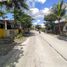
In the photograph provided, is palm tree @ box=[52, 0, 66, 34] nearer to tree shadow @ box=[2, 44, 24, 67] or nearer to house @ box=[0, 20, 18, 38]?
house @ box=[0, 20, 18, 38]

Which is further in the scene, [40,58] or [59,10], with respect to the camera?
[59,10]

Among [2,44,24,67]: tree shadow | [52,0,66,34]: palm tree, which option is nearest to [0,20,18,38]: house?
[52,0,66,34]: palm tree

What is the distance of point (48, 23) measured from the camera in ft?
222

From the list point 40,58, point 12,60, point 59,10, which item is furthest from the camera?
point 59,10

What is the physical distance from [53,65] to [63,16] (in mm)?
34515

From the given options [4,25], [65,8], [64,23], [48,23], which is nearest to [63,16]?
[65,8]

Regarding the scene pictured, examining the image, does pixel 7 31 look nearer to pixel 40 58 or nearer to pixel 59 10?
pixel 59 10

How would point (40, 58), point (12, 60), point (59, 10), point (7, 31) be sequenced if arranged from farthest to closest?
1. point (59, 10)
2. point (7, 31)
3. point (40, 58)
4. point (12, 60)

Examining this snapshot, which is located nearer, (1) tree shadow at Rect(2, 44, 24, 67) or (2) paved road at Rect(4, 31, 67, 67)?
(2) paved road at Rect(4, 31, 67, 67)

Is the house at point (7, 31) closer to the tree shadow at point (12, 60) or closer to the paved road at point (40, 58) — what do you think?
the paved road at point (40, 58)

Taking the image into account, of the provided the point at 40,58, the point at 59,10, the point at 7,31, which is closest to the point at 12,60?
the point at 40,58

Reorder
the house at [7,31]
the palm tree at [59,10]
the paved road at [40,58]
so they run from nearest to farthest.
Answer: the paved road at [40,58], the house at [7,31], the palm tree at [59,10]

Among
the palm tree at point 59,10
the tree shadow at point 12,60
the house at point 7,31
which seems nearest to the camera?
the tree shadow at point 12,60

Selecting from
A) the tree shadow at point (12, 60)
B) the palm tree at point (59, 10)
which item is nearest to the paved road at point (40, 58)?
the tree shadow at point (12, 60)
